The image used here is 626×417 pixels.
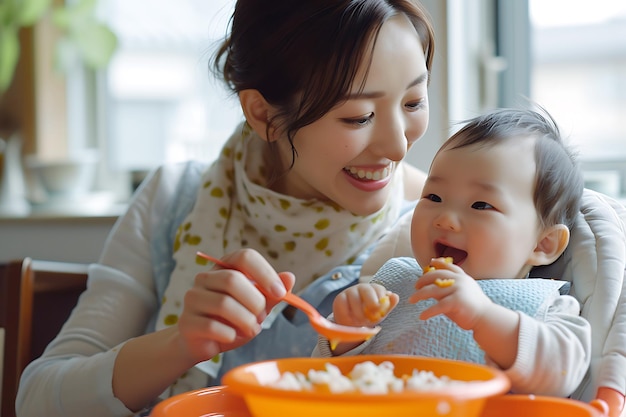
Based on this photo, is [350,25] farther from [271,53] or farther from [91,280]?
[91,280]

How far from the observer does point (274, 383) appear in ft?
2.32

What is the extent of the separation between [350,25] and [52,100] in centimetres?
169

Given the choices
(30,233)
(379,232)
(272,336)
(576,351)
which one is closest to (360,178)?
(379,232)

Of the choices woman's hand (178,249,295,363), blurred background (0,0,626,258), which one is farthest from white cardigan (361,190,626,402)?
blurred background (0,0,626,258)

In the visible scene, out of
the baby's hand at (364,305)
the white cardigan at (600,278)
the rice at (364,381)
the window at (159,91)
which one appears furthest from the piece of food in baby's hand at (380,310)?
the window at (159,91)

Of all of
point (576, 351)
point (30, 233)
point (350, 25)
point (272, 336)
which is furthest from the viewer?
point (30, 233)

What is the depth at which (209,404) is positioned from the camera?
2.61ft

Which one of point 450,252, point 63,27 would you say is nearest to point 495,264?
point 450,252

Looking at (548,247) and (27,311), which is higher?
(548,247)

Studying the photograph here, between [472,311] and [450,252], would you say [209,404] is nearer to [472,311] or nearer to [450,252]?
[472,311]

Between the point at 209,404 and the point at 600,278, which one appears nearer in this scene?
the point at 209,404

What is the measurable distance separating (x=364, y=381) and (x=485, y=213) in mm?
372

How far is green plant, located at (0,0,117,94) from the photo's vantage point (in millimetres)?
2326

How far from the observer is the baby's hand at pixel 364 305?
851 mm
